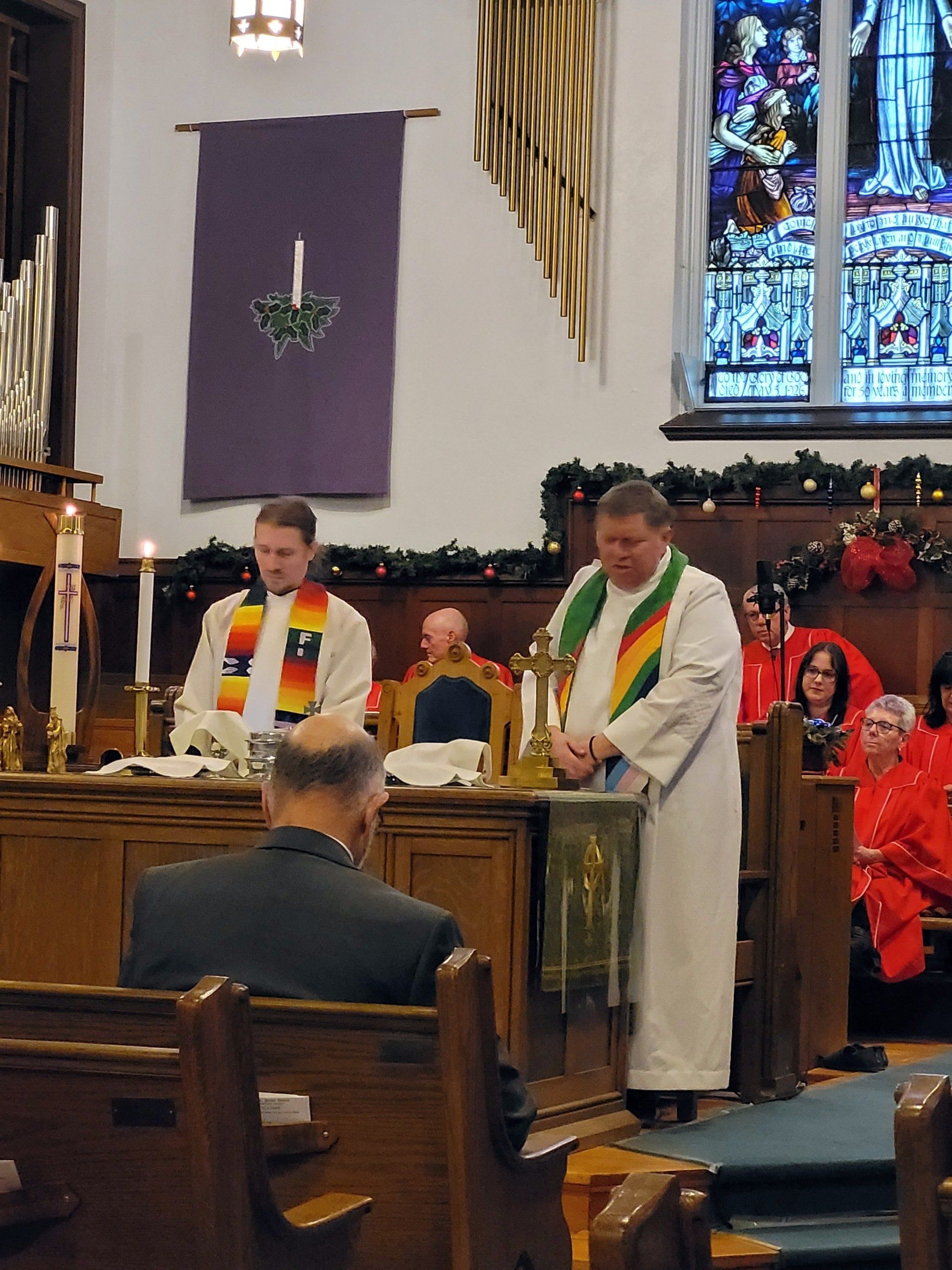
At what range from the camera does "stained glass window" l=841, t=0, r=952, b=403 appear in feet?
31.0

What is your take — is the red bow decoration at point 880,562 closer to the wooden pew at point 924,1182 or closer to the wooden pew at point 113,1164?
the wooden pew at point 113,1164

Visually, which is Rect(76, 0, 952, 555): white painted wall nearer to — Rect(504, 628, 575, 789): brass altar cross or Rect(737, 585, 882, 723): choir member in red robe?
Rect(737, 585, 882, 723): choir member in red robe

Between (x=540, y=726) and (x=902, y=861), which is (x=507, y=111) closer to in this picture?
(x=902, y=861)

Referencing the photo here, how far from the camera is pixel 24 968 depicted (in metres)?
4.41

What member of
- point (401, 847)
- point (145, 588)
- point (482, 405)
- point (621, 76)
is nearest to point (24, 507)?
point (482, 405)

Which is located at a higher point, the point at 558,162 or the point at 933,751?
the point at 558,162

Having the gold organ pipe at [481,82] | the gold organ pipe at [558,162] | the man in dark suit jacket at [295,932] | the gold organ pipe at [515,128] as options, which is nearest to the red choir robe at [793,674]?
the gold organ pipe at [558,162]

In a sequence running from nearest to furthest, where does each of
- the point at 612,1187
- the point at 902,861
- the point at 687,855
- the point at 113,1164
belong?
the point at 113,1164
the point at 612,1187
the point at 687,855
the point at 902,861

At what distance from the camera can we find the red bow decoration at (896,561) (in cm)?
873

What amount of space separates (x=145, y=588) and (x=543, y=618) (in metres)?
5.12

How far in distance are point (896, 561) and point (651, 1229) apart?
24.9 ft

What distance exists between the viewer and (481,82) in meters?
9.79

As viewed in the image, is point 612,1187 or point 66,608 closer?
point 612,1187

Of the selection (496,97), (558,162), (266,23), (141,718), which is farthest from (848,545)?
(141,718)
